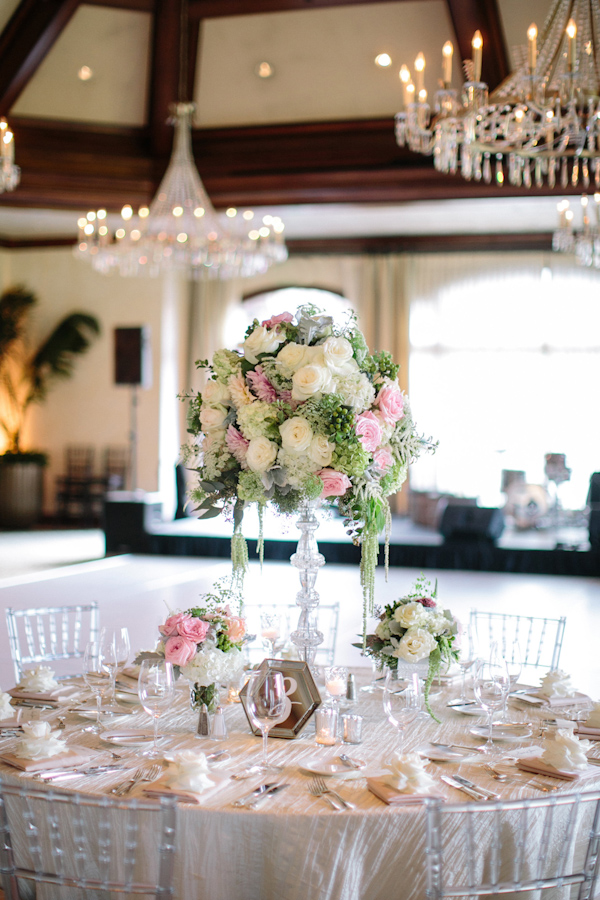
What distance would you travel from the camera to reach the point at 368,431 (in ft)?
8.24

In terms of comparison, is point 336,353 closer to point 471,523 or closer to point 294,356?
point 294,356

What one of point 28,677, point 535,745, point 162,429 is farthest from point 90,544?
point 535,745

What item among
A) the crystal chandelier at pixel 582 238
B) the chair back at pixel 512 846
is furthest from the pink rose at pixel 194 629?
the crystal chandelier at pixel 582 238

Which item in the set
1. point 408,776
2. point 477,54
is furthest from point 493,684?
point 477,54

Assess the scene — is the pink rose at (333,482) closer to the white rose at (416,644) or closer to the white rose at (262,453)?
the white rose at (262,453)

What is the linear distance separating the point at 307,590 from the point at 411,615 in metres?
0.35

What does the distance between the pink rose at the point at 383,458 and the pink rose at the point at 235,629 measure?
59 cm

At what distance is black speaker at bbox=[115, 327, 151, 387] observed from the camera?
1152cm

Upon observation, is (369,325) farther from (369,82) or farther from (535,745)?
(535,745)

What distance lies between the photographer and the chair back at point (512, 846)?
1.67 meters

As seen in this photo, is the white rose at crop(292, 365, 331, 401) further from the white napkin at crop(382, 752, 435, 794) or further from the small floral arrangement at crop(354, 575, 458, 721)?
the white napkin at crop(382, 752, 435, 794)

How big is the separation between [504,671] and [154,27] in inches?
329

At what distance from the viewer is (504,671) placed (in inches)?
90.4

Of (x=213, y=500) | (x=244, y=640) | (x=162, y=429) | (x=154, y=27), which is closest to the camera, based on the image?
(x=244, y=640)
